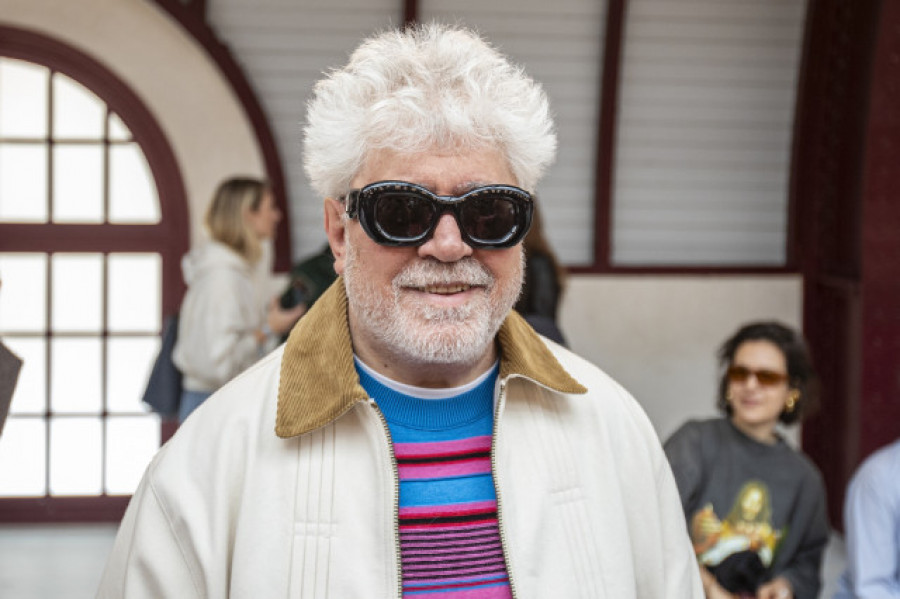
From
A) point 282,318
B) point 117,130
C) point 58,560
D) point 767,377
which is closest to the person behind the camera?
point 767,377

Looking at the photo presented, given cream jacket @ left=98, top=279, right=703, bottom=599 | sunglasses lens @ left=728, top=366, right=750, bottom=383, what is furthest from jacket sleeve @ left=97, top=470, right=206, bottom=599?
sunglasses lens @ left=728, top=366, right=750, bottom=383

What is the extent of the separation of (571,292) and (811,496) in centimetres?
430

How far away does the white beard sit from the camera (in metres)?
1.97

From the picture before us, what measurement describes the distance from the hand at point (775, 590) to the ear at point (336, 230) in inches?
79.4

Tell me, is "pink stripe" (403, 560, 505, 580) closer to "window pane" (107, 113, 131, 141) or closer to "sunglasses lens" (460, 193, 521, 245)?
"sunglasses lens" (460, 193, 521, 245)

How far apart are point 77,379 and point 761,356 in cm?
506

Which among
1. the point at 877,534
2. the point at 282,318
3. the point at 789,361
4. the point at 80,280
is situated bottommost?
the point at 877,534

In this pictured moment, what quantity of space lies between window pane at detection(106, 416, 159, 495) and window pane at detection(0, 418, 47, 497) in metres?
0.40

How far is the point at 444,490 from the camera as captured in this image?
6.51 ft

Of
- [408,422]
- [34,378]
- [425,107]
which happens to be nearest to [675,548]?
[408,422]

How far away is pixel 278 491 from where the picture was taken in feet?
6.22

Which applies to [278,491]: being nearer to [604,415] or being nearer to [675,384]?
[604,415]

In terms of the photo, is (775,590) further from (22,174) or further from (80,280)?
(22,174)

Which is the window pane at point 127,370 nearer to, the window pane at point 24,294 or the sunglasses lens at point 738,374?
the window pane at point 24,294
